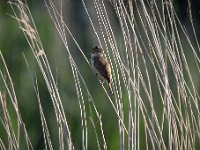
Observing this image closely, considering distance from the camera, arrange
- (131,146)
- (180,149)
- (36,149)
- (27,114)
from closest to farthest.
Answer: (131,146) → (180,149) → (36,149) → (27,114)

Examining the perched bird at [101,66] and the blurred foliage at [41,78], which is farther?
the blurred foliage at [41,78]

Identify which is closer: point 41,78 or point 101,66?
point 101,66

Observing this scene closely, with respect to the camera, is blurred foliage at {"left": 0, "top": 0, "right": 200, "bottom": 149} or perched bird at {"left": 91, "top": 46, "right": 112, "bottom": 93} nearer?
perched bird at {"left": 91, "top": 46, "right": 112, "bottom": 93}

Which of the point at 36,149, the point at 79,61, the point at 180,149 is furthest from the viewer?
the point at 79,61

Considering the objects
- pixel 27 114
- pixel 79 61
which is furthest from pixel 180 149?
pixel 79 61

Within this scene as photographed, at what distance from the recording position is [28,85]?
5145 mm

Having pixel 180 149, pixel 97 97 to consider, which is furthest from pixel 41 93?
pixel 180 149

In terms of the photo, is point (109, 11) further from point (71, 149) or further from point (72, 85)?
point (71, 149)

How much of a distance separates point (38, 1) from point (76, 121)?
5.10ft

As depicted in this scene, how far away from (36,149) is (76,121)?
49 cm


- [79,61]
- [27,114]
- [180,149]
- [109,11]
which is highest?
[109,11]

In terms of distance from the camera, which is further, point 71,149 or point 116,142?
point 116,142

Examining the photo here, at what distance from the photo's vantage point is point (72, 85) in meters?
5.23

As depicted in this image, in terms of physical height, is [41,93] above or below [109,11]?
below
